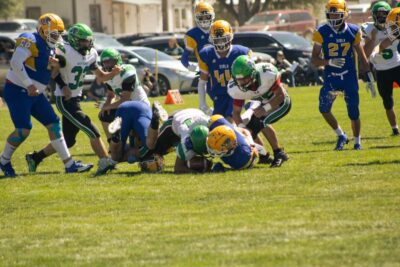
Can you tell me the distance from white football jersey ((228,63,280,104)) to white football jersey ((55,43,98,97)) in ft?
6.33

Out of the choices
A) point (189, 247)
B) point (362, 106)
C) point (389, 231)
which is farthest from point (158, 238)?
point (362, 106)

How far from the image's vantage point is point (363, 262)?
6.62 m

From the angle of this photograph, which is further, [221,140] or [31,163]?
[31,163]

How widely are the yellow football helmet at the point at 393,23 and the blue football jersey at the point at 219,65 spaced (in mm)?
1982

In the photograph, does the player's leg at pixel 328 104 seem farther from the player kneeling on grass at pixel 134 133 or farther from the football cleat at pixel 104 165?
the football cleat at pixel 104 165

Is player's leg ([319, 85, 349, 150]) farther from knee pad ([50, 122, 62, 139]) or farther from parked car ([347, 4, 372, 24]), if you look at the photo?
parked car ([347, 4, 372, 24])

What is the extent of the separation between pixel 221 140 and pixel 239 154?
1.88ft

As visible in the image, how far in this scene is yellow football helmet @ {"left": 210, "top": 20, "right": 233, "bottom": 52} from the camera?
41.1 feet

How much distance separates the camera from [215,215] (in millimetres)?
8609

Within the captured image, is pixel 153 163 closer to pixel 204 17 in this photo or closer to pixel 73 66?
pixel 73 66

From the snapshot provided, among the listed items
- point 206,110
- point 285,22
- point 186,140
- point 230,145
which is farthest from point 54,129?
point 285,22

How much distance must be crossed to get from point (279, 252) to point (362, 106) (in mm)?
14140

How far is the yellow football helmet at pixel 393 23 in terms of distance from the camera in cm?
1337

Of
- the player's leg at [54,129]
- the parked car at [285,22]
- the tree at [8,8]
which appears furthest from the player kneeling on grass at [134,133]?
the tree at [8,8]
